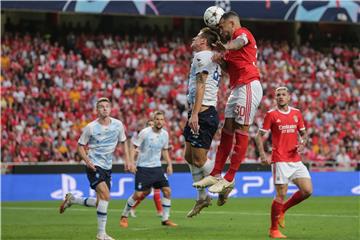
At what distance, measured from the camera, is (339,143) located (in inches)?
1362

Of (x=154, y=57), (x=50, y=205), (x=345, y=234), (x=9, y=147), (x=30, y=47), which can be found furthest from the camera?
(x=154, y=57)

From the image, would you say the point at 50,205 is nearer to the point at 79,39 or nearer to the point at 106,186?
the point at 106,186

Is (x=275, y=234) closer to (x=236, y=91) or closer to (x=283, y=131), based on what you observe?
(x=283, y=131)

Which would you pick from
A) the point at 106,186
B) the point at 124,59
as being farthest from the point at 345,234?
the point at 124,59

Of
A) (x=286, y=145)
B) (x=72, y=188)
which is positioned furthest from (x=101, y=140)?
(x=72, y=188)

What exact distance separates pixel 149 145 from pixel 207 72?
806 centimetres

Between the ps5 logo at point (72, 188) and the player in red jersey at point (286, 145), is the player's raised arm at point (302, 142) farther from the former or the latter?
the ps5 logo at point (72, 188)

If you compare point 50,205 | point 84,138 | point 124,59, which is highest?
point 124,59

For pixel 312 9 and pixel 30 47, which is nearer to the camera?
pixel 30 47

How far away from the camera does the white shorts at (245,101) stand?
12250 millimetres

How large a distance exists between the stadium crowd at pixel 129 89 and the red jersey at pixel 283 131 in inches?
559

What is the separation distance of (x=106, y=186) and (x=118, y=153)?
1455 centimetres

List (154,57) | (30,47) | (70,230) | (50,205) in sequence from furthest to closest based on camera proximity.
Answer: (154,57), (30,47), (50,205), (70,230)

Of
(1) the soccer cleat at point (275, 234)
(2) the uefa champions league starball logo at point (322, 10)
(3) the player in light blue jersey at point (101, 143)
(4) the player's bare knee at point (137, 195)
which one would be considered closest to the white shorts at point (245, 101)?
(1) the soccer cleat at point (275, 234)
